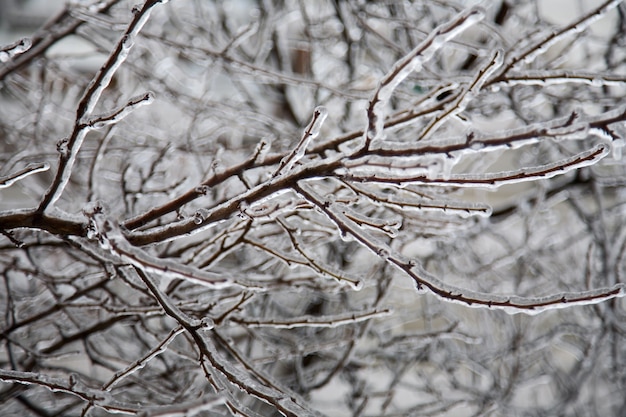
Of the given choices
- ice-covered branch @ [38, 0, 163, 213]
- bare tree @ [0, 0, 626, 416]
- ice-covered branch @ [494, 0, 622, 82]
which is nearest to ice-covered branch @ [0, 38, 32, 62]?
bare tree @ [0, 0, 626, 416]

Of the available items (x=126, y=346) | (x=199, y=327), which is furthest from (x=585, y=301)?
(x=126, y=346)

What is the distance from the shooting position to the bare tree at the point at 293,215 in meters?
0.98

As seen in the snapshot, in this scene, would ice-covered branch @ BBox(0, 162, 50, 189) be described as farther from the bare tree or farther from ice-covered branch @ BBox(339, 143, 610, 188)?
ice-covered branch @ BBox(339, 143, 610, 188)

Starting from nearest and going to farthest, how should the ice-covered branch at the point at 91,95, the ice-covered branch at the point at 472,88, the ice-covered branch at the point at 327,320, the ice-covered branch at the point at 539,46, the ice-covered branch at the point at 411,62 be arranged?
the ice-covered branch at the point at 411,62 → the ice-covered branch at the point at 91,95 → the ice-covered branch at the point at 472,88 → the ice-covered branch at the point at 539,46 → the ice-covered branch at the point at 327,320

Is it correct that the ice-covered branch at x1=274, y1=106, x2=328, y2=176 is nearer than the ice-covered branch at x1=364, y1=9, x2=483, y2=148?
No

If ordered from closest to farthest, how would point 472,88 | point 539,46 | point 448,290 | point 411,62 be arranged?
point 411,62 < point 448,290 < point 472,88 < point 539,46

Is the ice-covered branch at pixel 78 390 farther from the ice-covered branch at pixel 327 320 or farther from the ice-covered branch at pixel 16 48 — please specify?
the ice-covered branch at pixel 16 48

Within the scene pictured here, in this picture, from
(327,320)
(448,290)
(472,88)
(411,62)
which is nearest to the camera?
(411,62)

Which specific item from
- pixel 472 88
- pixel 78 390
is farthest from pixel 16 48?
pixel 472 88

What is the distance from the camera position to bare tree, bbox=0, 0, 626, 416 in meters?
0.98

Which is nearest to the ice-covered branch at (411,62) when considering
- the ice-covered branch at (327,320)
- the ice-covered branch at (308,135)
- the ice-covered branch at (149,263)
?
the ice-covered branch at (308,135)

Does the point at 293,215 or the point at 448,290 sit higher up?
the point at 293,215

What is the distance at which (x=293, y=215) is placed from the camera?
5.04ft

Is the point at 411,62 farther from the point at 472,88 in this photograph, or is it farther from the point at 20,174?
the point at 20,174
